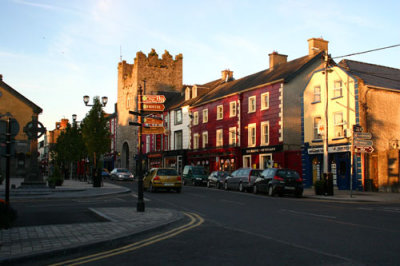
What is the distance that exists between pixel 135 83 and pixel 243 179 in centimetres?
4517

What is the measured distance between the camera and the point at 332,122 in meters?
32.0

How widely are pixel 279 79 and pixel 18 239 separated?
102ft

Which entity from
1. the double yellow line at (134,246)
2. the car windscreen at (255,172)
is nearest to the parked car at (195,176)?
the car windscreen at (255,172)

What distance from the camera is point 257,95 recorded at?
4038 centimetres

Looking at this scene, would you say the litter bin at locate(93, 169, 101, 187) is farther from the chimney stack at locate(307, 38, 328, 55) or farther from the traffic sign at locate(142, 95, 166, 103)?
the chimney stack at locate(307, 38, 328, 55)

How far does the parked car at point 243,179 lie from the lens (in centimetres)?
2789

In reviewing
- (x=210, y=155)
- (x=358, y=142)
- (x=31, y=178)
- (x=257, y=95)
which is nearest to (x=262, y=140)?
(x=257, y=95)

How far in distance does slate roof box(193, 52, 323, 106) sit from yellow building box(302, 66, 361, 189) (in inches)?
152

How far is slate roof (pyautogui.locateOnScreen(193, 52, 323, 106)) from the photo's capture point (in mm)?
37875

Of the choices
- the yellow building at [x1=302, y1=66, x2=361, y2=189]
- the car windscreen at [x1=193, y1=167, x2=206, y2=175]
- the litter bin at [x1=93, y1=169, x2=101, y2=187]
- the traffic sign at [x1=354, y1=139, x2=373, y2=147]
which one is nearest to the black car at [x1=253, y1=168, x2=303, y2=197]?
the traffic sign at [x1=354, y1=139, x2=373, y2=147]

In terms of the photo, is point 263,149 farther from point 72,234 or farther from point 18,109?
point 18,109

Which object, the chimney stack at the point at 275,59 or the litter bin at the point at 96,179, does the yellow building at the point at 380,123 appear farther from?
the litter bin at the point at 96,179

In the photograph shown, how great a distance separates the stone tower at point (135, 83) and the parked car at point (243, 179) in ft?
130

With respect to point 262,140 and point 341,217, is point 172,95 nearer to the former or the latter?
point 262,140
